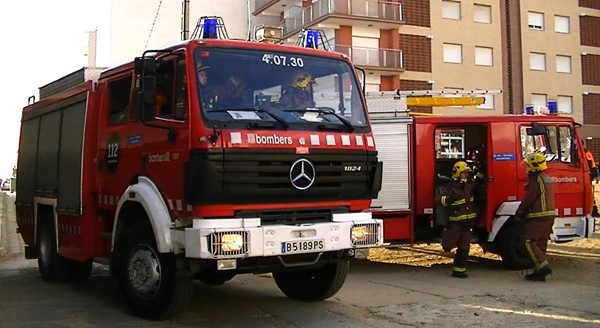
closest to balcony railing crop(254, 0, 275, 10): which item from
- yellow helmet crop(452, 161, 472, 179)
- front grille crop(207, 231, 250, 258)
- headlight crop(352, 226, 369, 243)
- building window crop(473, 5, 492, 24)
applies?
building window crop(473, 5, 492, 24)

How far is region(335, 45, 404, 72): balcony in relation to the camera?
3762 cm

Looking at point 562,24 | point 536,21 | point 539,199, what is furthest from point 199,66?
point 562,24

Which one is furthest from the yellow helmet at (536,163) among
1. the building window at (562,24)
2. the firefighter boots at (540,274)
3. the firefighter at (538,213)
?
the building window at (562,24)

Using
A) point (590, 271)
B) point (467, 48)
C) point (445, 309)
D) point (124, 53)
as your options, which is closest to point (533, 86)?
point (467, 48)

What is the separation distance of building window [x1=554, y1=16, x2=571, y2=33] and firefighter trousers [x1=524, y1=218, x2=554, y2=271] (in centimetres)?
3771

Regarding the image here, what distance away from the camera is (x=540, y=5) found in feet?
142

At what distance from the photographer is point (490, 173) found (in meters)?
10.5

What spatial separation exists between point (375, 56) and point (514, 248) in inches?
1124

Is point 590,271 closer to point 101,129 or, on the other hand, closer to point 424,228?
point 424,228

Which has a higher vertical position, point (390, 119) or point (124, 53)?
point (124, 53)

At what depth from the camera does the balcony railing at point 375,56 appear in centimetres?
3772

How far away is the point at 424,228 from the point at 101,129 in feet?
18.0

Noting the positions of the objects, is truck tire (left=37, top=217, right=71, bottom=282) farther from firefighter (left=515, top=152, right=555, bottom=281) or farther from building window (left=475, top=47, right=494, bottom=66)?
building window (left=475, top=47, right=494, bottom=66)

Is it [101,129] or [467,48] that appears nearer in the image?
[101,129]
